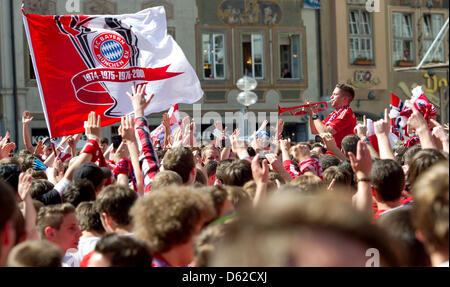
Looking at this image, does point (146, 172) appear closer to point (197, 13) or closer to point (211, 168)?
point (211, 168)

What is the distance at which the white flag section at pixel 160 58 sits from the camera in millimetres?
8531

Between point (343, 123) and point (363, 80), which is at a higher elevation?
point (363, 80)

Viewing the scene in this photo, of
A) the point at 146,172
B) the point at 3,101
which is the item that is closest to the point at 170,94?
the point at 146,172

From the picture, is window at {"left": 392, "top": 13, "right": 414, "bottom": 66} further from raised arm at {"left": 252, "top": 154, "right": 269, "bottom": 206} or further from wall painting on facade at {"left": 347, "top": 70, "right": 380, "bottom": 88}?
raised arm at {"left": 252, "top": 154, "right": 269, "bottom": 206}

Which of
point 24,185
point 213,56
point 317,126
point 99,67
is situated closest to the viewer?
point 24,185

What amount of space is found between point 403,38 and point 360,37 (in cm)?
206

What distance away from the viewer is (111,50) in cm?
823

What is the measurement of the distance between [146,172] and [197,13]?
19.8 metres

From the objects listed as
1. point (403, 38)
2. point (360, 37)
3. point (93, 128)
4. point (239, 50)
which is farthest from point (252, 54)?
point (93, 128)

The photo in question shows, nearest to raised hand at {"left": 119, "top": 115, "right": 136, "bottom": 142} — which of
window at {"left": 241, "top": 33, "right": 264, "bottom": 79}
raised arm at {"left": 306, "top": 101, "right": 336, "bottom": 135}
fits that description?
raised arm at {"left": 306, "top": 101, "right": 336, "bottom": 135}

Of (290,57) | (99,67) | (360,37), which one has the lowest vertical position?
(99,67)

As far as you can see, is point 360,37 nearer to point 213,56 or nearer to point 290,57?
point 290,57

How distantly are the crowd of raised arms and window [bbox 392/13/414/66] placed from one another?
20869mm

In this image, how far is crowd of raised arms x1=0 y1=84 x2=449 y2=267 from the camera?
1.31 metres
